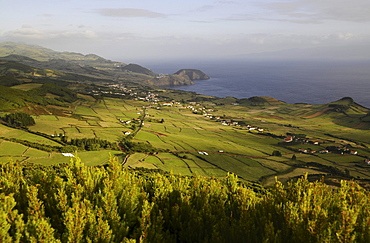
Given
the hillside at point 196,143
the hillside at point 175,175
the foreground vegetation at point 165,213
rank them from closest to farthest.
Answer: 1. the foreground vegetation at point 165,213
2. the hillside at point 175,175
3. the hillside at point 196,143

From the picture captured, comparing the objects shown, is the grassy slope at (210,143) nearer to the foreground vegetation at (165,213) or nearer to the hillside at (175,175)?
the hillside at (175,175)

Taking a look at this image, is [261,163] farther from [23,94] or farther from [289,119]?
[23,94]

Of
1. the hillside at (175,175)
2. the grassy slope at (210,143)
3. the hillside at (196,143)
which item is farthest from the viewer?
the grassy slope at (210,143)

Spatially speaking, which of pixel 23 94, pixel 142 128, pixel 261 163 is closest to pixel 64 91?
pixel 23 94

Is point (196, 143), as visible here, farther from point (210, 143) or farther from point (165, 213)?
point (165, 213)

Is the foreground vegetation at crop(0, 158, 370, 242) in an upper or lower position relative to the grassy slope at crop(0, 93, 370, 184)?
upper

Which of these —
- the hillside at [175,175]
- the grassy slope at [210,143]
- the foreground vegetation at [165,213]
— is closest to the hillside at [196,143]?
the grassy slope at [210,143]

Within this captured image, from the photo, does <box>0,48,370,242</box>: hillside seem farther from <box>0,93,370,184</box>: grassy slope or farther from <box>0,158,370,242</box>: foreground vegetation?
<box>0,93,370,184</box>: grassy slope

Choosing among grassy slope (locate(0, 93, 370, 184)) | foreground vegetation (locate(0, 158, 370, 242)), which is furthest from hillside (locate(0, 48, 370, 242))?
grassy slope (locate(0, 93, 370, 184))

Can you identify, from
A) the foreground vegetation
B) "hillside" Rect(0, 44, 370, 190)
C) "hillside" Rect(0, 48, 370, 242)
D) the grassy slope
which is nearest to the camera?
the foreground vegetation
